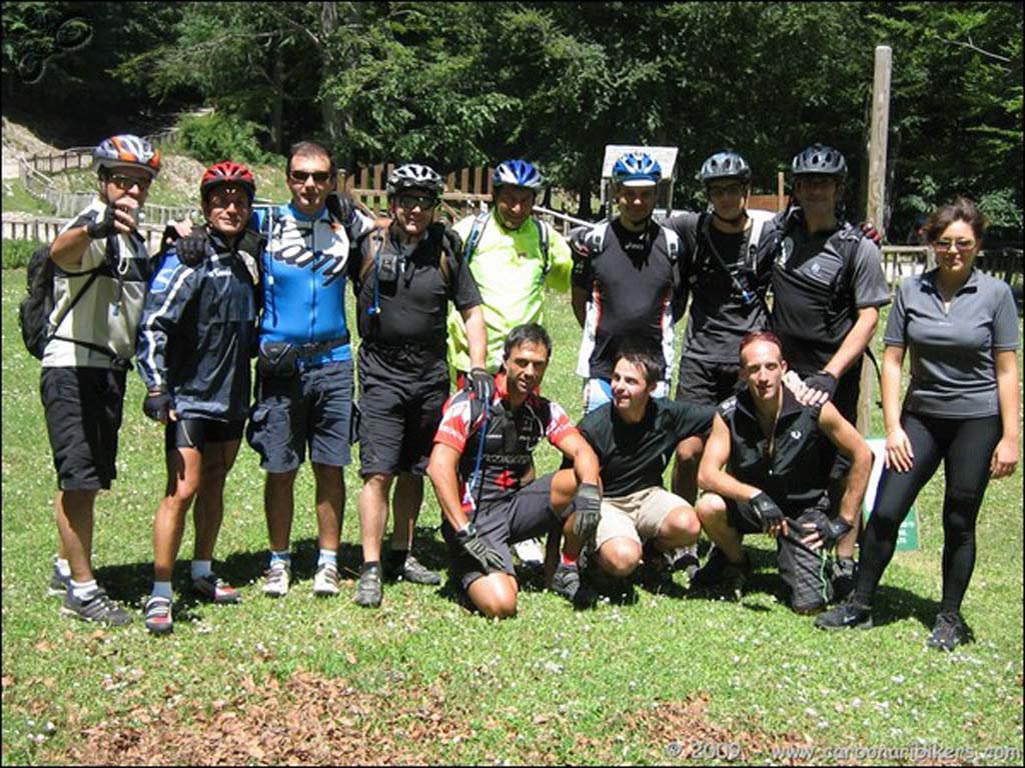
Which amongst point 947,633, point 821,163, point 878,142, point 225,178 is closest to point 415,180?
point 225,178

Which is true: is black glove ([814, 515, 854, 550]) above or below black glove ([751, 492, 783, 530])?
below

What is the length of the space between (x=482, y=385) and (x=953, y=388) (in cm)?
285

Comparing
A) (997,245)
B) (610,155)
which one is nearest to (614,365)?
(610,155)

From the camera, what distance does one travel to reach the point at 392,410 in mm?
7148

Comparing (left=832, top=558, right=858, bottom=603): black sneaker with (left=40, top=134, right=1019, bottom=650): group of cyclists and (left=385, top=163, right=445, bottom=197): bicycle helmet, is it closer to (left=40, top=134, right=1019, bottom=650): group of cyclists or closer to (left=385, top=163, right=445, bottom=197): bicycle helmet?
(left=40, top=134, right=1019, bottom=650): group of cyclists

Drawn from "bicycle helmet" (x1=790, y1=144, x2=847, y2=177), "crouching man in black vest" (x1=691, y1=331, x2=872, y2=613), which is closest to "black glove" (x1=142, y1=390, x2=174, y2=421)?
"crouching man in black vest" (x1=691, y1=331, x2=872, y2=613)

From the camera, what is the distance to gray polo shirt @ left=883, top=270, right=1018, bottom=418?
6.70 m

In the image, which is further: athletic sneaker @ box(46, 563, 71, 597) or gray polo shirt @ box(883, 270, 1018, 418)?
athletic sneaker @ box(46, 563, 71, 597)

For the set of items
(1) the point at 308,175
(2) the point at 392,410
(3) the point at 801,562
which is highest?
(1) the point at 308,175

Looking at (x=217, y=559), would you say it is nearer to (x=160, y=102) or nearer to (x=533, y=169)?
(x=533, y=169)

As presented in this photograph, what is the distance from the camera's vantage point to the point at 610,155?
22.2 m

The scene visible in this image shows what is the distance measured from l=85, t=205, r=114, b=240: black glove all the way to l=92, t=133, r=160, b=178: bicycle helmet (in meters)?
0.30

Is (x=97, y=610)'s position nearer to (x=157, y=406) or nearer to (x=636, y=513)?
(x=157, y=406)

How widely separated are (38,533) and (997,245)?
40.4 meters
